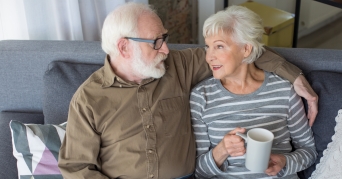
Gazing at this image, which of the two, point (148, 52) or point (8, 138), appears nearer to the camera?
point (148, 52)

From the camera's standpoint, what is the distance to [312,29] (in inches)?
153

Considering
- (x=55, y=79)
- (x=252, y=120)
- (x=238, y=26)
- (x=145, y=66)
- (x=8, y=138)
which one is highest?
(x=238, y=26)

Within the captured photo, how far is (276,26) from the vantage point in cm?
288

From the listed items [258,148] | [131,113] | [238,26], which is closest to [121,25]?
[131,113]

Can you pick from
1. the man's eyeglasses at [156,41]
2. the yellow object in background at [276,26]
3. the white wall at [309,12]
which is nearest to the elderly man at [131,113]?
the man's eyeglasses at [156,41]

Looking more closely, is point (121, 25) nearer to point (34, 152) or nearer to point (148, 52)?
point (148, 52)

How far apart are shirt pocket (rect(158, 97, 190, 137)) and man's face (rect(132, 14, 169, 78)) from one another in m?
0.12

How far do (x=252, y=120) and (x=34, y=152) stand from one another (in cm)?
86

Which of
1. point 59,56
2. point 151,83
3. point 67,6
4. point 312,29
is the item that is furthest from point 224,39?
point 312,29

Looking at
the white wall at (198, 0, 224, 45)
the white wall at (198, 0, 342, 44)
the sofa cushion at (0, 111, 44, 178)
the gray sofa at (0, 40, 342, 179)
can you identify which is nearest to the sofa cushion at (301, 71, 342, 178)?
the gray sofa at (0, 40, 342, 179)

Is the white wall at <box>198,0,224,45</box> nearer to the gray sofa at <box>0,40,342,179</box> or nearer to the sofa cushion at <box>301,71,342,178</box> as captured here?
the gray sofa at <box>0,40,342,179</box>

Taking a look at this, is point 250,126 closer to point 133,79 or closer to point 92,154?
point 133,79

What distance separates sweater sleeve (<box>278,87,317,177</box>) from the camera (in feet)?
5.69

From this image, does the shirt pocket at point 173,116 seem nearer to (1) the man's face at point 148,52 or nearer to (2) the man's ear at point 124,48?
(1) the man's face at point 148,52
